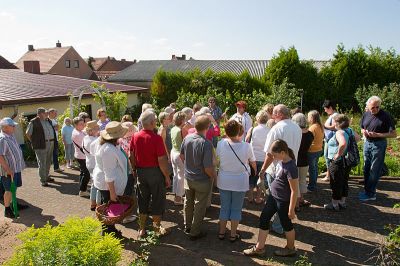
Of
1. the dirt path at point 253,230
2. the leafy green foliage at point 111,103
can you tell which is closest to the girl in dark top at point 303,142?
the dirt path at point 253,230

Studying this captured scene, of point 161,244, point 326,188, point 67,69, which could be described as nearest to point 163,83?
point 326,188

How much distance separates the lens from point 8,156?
20.4ft

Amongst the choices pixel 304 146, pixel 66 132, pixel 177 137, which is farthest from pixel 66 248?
pixel 66 132

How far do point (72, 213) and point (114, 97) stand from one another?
9105 millimetres

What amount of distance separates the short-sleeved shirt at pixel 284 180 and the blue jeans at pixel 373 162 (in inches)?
113

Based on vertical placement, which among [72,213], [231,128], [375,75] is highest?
[375,75]

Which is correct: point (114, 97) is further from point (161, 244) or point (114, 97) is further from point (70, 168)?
point (161, 244)

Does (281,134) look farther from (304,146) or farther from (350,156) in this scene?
(350,156)

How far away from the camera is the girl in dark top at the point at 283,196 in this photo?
4.32 metres

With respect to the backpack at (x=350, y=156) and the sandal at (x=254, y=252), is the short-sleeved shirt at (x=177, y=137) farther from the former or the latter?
the backpack at (x=350, y=156)

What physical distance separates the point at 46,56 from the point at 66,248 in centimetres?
4746

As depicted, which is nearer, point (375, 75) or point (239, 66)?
point (375, 75)

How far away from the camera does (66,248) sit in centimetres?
334

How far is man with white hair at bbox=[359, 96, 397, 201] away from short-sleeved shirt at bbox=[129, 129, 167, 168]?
3.98 meters
